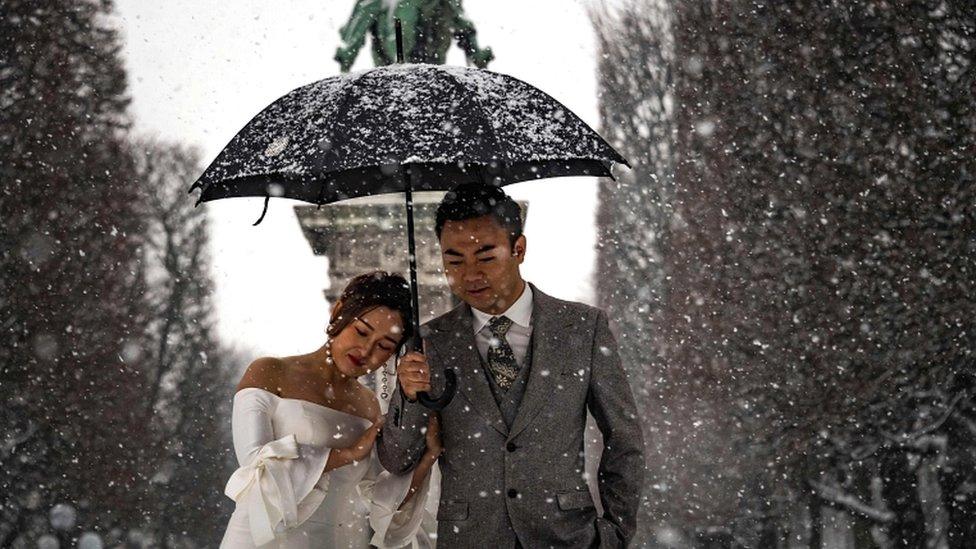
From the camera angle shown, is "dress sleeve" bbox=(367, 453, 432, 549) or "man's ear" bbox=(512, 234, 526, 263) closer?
"man's ear" bbox=(512, 234, 526, 263)

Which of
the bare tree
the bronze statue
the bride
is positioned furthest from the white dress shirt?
the bare tree

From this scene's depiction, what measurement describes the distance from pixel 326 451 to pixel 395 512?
28 cm

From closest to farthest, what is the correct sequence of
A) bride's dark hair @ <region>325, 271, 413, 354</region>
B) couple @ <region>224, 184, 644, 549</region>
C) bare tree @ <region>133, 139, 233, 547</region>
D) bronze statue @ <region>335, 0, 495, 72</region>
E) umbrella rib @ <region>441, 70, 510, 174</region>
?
umbrella rib @ <region>441, 70, 510, 174</region> → couple @ <region>224, 184, 644, 549</region> → bride's dark hair @ <region>325, 271, 413, 354</region> → bronze statue @ <region>335, 0, 495, 72</region> → bare tree @ <region>133, 139, 233, 547</region>

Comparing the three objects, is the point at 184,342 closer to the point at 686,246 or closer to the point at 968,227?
the point at 686,246

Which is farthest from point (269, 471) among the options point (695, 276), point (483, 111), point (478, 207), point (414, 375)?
point (695, 276)

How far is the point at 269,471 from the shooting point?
429 centimetres

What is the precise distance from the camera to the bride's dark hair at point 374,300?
441 cm

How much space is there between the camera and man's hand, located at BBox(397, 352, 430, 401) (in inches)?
156

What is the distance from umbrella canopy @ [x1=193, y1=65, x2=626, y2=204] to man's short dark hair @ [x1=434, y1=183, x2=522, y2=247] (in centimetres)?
10

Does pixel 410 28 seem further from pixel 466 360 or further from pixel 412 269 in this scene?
pixel 466 360

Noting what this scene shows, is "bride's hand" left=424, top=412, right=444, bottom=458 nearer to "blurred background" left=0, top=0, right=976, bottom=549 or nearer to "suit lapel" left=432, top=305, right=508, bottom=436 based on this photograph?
"suit lapel" left=432, top=305, right=508, bottom=436

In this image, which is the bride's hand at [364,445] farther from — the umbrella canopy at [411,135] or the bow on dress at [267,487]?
the umbrella canopy at [411,135]

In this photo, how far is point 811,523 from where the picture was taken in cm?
1466

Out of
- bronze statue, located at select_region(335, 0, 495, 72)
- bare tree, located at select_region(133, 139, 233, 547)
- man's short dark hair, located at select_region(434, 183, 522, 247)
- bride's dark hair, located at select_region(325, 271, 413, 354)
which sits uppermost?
bronze statue, located at select_region(335, 0, 495, 72)
